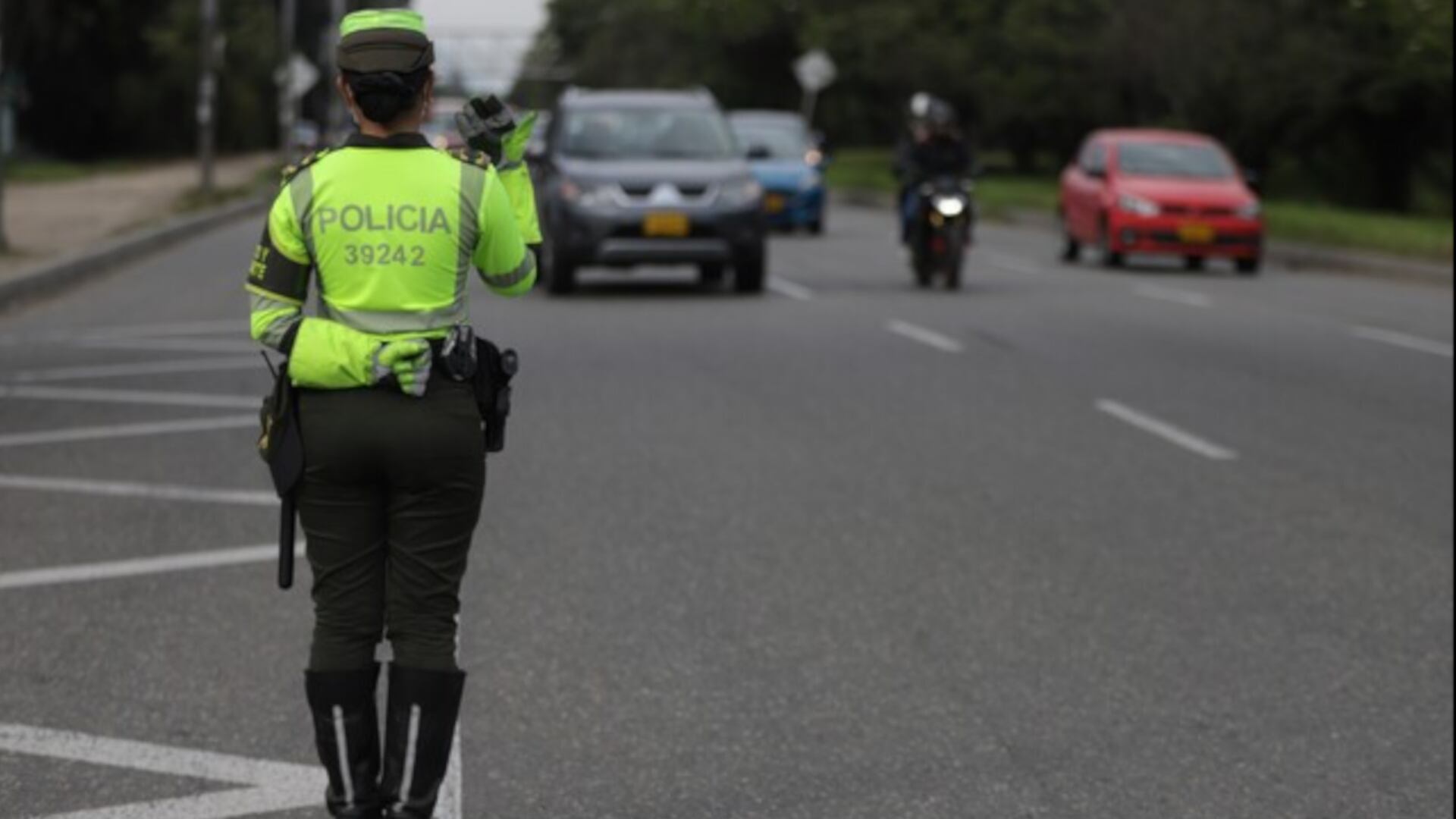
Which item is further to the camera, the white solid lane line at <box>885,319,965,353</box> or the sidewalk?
the sidewalk

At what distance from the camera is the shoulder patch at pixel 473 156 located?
4.74m

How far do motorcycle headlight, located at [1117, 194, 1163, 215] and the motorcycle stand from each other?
16.9 feet

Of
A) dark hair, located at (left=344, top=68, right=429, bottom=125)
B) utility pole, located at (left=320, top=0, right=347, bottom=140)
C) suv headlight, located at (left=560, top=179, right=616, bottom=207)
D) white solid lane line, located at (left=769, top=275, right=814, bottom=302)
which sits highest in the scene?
dark hair, located at (left=344, top=68, right=429, bottom=125)

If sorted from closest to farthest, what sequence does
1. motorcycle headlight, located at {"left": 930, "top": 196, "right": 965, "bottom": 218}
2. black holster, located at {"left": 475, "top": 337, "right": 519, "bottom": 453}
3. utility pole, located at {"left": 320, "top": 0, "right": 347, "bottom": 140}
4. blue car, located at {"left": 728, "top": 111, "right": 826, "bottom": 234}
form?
black holster, located at {"left": 475, "top": 337, "right": 519, "bottom": 453} → motorcycle headlight, located at {"left": 930, "top": 196, "right": 965, "bottom": 218} → blue car, located at {"left": 728, "top": 111, "right": 826, "bottom": 234} → utility pole, located at {"left": 320, "top": 0, "right": 347, "bottom": 140}

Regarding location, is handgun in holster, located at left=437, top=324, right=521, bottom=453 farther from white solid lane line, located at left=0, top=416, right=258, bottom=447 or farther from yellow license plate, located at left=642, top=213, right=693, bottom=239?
yellow license plate, located at left=642, top=213, right=693, bottom=239

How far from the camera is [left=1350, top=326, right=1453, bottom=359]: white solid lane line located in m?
18.2

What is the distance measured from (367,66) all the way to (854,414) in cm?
933

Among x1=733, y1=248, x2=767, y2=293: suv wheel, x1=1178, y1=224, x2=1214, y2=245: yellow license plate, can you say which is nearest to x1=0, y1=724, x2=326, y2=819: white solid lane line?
x1=733, y1=248, x2=767, y2=293: suv wheel

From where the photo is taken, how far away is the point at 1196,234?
92.5ft

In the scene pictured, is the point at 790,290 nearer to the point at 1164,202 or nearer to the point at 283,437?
the point at 1164,202

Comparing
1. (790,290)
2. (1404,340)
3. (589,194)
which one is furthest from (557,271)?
(1404,340)

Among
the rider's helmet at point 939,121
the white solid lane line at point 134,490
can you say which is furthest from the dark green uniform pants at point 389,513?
the rider's helmet at point 939,121

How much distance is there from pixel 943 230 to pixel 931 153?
27.1 inches

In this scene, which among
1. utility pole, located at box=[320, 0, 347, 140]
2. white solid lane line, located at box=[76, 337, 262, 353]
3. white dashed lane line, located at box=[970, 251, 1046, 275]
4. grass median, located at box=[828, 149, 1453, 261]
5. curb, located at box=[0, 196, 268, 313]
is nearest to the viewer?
white solid lane line, located at box=[76, 337, 262, 353]
